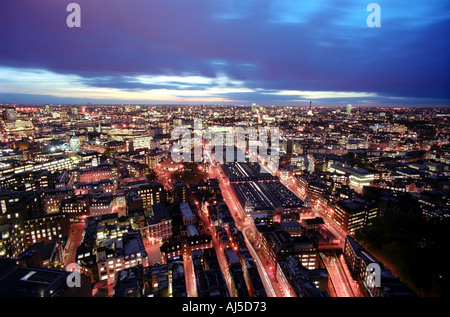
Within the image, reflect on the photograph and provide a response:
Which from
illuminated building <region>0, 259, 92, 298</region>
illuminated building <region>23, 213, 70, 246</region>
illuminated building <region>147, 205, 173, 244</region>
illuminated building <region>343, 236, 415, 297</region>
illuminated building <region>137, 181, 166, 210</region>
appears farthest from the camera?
illuminated building <region>137, 181, 166, 210</region>

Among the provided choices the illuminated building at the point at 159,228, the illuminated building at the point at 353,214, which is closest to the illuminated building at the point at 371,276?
the illuminated building at the point at 353,214

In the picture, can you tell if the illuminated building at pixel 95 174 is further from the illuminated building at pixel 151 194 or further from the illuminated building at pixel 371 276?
the illuminated building at pixel 371 276

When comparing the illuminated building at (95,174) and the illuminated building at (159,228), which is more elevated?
the illuminated building at (95,174)

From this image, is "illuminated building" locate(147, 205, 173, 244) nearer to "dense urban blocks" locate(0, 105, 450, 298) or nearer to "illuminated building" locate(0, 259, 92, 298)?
"dense urban blocks" locate(0, 105, 450, 298)

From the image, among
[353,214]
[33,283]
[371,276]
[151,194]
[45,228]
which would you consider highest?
[33,283]

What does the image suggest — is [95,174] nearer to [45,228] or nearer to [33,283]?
[45,228]

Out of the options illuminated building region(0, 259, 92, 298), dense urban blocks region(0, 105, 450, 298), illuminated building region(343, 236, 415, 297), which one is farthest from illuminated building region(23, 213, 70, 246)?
illuminated building region(343, 236, 415, 297)

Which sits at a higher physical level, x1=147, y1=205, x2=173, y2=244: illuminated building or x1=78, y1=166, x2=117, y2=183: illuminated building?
x1=78, y1=166, x2=117, y2=183: illuminated building

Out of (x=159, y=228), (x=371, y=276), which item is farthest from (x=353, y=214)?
(x=159, y=228)

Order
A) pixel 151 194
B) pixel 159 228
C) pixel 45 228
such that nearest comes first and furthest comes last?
pixel 45 228
pixel 159 228
pixel 151 194

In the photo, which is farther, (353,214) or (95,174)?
(95,174)
